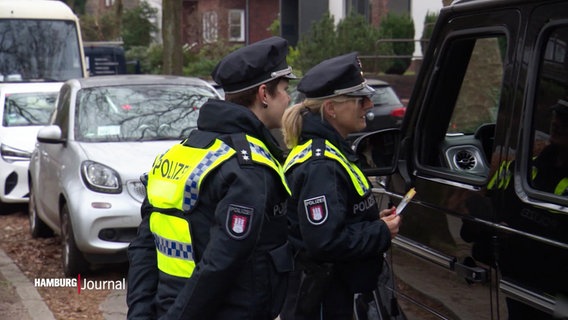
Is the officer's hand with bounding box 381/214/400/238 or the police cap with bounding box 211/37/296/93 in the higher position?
the police cap with bounding box 211/37/296/93

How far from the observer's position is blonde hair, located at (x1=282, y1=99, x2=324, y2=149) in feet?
12.8

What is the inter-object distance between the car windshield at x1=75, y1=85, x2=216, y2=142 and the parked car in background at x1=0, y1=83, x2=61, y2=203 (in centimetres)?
274

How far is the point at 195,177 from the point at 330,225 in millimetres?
824

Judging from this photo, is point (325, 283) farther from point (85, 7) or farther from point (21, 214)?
point (85, 7)

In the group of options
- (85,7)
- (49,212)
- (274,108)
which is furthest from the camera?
(85,7)

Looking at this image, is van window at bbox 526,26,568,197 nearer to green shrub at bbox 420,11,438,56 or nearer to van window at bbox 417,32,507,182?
van window at bbox 417,32,507,182

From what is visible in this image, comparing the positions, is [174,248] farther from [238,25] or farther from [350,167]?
[238,25]

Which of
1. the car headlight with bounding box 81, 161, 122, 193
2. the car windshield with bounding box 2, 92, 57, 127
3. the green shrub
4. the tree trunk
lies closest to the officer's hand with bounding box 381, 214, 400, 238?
the car headlight with bounding box 81, 161, 122, 193

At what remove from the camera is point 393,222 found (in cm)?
379

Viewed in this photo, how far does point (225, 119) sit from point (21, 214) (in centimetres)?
959

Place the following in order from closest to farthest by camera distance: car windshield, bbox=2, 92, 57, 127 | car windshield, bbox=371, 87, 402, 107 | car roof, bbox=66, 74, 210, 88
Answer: car roof, bbox=66, 74, 210, 88, car windshield, bbox=2, 92, 57, 127, car windshield, bbox=371, 87, 402, 107

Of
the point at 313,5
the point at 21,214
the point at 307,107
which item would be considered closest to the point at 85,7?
the point at 313,5

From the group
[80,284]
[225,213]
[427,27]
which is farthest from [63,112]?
[427,27]

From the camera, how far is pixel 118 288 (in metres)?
7.96
